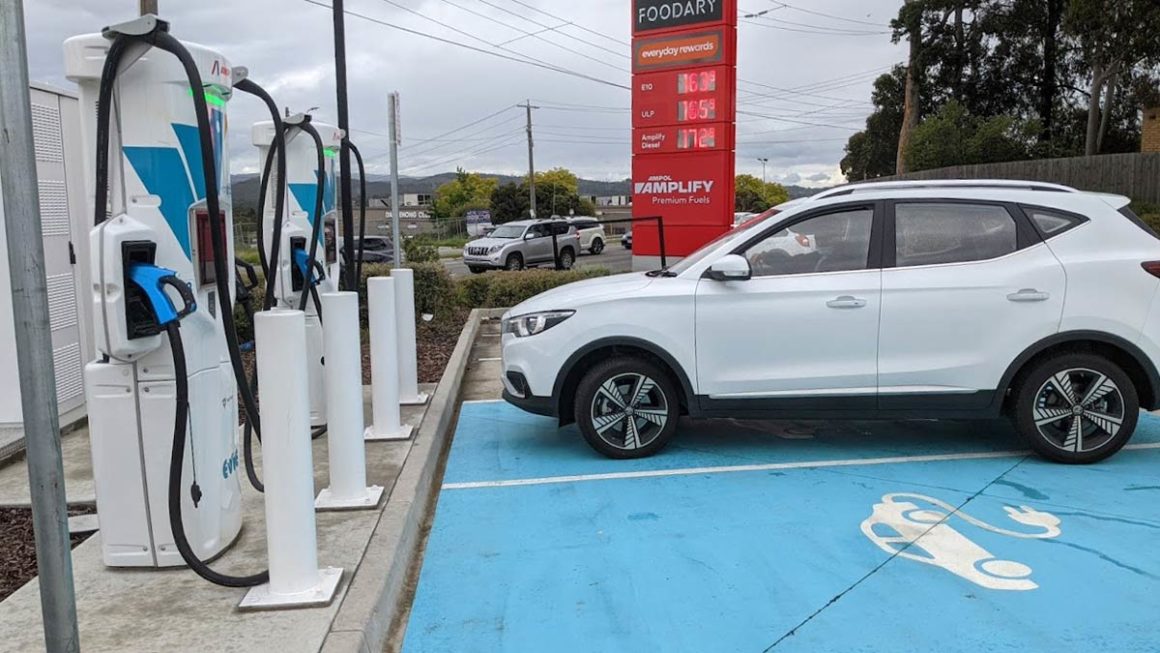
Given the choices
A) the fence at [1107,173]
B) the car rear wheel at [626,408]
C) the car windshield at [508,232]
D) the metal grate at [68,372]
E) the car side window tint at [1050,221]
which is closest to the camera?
the car side window tint at [1050,221]

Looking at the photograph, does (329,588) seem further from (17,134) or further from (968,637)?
(968,637)

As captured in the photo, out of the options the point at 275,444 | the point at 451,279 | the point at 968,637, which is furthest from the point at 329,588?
the point at 451,279

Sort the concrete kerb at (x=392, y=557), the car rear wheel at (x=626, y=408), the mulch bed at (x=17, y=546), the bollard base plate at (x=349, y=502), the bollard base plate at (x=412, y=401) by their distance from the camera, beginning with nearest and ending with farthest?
the concrete kerb at (x=392, y=557) < the mulch bed at (x=17, y=546) < the bollard base plate at (x=349, y=502) < the car rear wheel at (x=626, y=408) < the bollard base plate at (x=412, y=401)

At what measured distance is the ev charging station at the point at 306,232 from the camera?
551cm

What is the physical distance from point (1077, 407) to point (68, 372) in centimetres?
716

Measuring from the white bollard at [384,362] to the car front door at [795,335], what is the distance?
2.07 metres

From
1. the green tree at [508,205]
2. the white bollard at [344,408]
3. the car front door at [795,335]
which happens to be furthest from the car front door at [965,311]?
the green tree at [508,205]

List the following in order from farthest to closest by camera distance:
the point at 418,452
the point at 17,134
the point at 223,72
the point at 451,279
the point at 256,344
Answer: the point at 451,279, the point at 418,452, the point at 223,72, the point at 256,344, the point at 17,134

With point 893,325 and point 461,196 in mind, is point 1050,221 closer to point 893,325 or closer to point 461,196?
point 893,325

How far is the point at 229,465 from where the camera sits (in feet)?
13.3

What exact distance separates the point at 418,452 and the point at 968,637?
11.2ft

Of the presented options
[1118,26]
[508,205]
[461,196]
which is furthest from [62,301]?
[461,196]

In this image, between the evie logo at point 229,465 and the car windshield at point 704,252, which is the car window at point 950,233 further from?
the evie logo at point 229,465

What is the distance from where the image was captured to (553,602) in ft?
12.9
